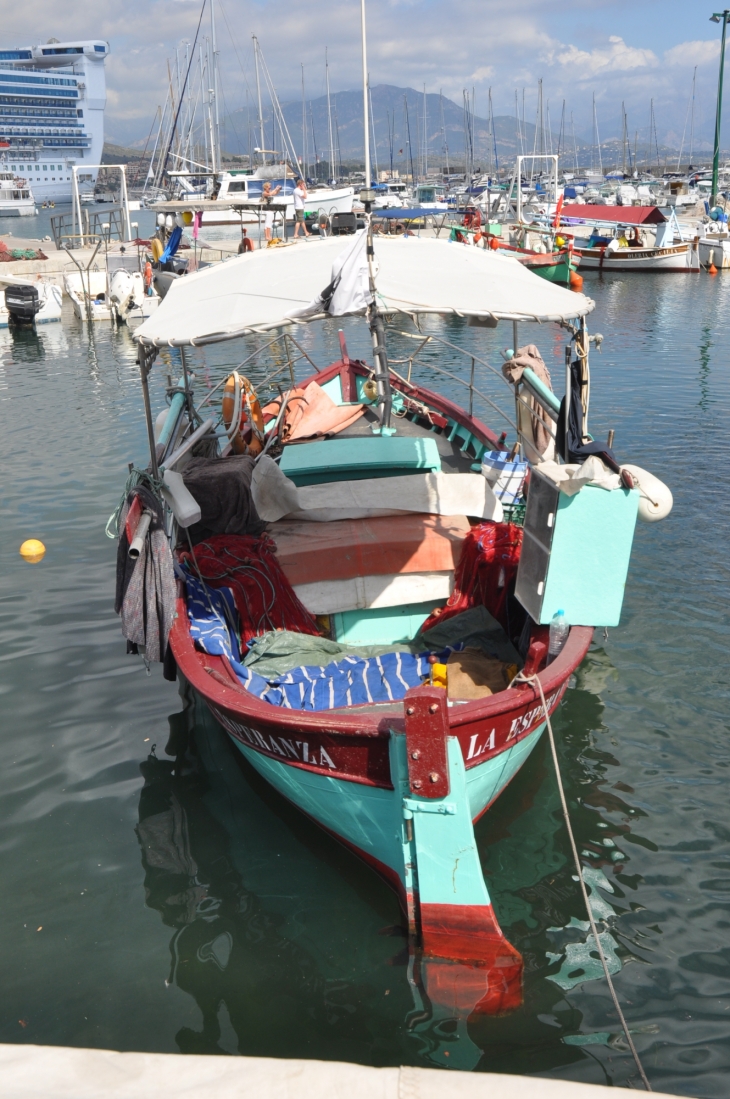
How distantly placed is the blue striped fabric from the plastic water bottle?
0.96 m

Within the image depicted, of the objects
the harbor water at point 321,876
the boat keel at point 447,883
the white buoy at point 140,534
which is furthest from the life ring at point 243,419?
the boat keel at point 447,883

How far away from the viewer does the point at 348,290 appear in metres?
5.86

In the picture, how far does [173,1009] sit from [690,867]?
10.4ft

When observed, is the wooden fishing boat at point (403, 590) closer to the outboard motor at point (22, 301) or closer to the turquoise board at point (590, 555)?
the turquoise board at point (590, 555)

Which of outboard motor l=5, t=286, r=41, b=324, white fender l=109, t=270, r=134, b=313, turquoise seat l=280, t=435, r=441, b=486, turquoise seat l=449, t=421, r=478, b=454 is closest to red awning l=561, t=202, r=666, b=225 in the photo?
white fender l=109, t=270, r=134, b=313

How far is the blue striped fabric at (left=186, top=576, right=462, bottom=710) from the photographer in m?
6.00

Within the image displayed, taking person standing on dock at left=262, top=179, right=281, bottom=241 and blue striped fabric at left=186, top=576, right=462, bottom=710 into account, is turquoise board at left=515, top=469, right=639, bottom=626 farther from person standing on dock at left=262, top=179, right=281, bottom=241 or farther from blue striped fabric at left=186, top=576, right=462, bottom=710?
person standing on dock at left=262, top=179, right=281, bottom=241

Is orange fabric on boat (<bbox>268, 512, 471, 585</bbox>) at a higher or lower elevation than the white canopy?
lower

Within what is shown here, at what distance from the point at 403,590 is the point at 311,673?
4.00 ft

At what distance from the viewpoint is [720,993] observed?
4.56 metres

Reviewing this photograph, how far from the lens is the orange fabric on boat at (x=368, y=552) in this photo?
23.3ft

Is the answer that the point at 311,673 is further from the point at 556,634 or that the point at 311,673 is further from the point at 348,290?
the point at 348,290

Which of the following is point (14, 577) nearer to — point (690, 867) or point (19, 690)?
point (19, 690)

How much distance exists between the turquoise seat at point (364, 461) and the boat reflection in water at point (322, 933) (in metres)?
2.91
